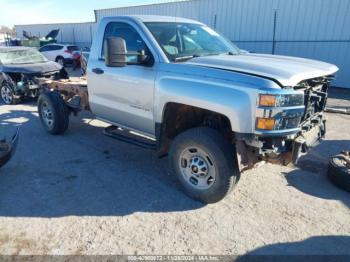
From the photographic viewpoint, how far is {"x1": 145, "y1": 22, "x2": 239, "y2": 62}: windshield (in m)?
4.00

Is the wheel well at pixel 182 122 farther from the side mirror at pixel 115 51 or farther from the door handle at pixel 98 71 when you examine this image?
the door handle at pixel 98 71

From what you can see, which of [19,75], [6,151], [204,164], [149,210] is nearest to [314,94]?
[204,164]

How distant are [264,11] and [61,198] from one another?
12686 mm

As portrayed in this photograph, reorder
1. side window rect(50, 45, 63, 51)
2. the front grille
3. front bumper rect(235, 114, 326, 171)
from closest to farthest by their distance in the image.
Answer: front bumper rect(235, 114, 326, 171) < the front grille < side window rect(50, 45, 63, 51)

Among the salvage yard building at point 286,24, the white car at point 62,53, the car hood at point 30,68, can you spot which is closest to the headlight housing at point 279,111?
the car hood at point 30,68

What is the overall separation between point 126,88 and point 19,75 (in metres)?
6.55

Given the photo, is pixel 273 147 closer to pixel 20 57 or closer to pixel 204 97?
pixel 204 97

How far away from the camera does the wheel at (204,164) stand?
341 centimetres

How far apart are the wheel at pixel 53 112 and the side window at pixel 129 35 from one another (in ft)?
6.40

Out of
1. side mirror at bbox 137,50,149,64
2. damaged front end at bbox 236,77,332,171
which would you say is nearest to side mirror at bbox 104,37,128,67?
side mirror at bbox 137,50,149,64

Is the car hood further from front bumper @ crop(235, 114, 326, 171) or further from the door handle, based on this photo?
front bumper @ crop(235, 114, 326, 171)

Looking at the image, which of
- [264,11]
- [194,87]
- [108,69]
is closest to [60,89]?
[108,69]

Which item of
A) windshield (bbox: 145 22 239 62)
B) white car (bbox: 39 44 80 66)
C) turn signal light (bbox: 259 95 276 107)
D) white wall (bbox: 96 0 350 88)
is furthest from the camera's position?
white car (bbox: 39 44 80 66)

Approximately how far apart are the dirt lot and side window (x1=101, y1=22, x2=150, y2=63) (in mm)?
1720
